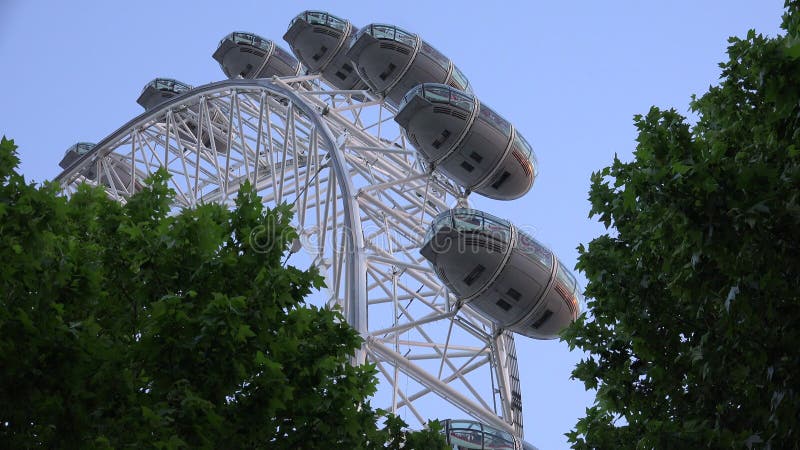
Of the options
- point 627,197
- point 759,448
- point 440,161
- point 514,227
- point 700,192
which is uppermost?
point 440,161

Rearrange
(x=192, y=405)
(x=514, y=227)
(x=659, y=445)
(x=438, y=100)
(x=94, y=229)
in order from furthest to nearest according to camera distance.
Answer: (x=438, y=100) → (x=514, y=227) → (x=94, y=229) → (x=659, y=445) → (x=192, y=405)

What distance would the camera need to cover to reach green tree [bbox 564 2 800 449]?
1055 cm

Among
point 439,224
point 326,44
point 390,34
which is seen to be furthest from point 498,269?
point 326,44

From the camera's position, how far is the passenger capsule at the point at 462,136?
34219 millimetres

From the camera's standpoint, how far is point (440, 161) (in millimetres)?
34750

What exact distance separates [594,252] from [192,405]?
5.74 m

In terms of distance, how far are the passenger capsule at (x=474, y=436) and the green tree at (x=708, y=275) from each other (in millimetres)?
13080

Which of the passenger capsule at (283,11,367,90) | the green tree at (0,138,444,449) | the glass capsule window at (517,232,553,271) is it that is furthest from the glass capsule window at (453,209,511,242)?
the green tree at (0,138,444,449)

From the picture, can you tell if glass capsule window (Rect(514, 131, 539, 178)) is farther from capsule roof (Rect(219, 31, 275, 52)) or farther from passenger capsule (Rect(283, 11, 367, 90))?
capsule roof (Rect(219, 31, 275, 52))

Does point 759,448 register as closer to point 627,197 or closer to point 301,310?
point 627,197

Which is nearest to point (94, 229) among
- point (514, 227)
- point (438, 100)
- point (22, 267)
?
point (22, 267)

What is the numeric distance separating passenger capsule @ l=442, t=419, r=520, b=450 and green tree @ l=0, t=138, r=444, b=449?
14.0m

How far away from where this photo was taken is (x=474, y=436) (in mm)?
27734

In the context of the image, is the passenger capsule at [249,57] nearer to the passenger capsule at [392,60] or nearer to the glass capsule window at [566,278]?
the passenger capsule at [392,60]
